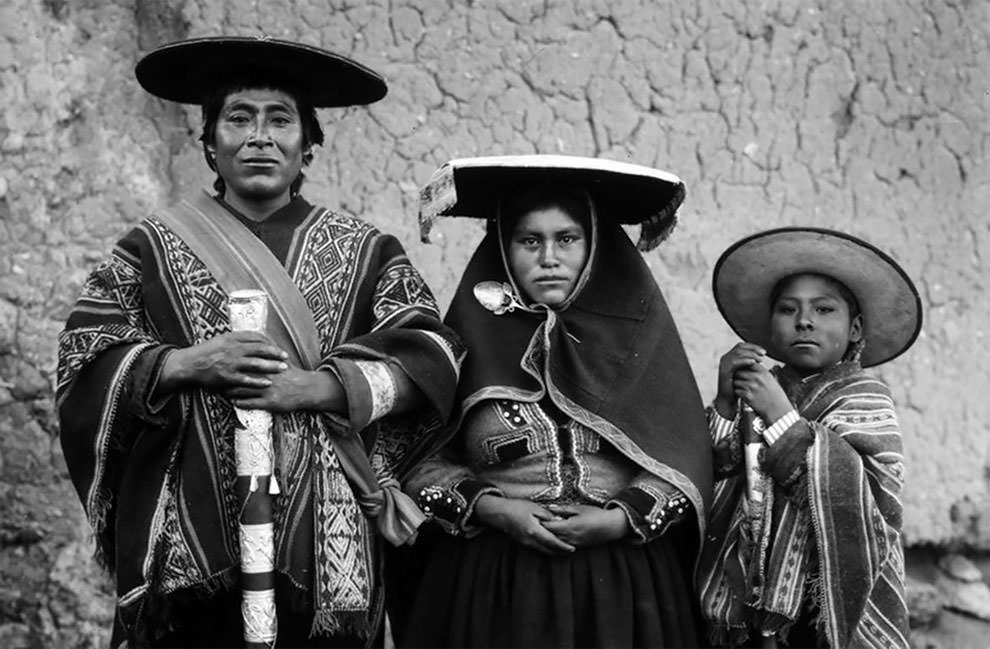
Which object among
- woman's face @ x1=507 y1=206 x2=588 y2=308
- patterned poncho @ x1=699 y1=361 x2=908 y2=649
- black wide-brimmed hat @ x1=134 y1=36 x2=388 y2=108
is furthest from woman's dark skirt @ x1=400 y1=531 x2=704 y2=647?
black wide-brimmed hat @ x1=134 y1=36 x2=388 y2=108

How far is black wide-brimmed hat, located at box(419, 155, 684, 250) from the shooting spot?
385cm

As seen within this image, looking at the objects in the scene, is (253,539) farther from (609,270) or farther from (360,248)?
(609,270)

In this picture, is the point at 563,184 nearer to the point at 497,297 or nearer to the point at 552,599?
the point at 497,297

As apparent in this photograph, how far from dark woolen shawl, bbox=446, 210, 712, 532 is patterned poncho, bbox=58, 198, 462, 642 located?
0.55ft

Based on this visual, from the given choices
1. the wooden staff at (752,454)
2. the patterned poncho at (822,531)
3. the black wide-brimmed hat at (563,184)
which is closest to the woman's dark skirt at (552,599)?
the patterned poncho at (822,531)

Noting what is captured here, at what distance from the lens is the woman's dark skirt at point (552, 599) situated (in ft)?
12.2

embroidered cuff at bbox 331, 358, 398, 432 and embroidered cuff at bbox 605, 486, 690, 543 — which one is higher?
embroidered cuff at bbox 331, 358, 398, 432

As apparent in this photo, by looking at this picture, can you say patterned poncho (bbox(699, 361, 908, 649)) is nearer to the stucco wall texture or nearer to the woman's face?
the woman's face

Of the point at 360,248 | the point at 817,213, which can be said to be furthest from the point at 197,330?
the point at 817,213

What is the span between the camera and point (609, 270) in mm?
3992

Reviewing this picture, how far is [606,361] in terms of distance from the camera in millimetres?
3900

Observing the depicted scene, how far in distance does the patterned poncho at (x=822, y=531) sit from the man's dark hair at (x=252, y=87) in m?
1.28

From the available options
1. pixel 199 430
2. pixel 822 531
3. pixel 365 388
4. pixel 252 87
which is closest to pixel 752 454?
pixel 822 531

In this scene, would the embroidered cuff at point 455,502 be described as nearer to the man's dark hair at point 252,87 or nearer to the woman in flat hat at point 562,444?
the woman in flat hat at point 562,444
